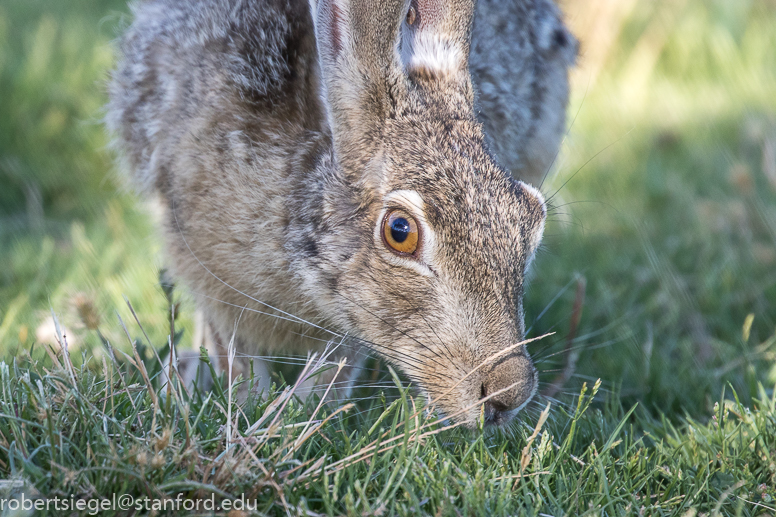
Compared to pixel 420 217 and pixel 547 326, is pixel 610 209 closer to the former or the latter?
pixel 547 326

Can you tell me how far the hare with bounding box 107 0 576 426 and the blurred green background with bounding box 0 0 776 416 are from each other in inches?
21.1

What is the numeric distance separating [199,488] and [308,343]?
117cm

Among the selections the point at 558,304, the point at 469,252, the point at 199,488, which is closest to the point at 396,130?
the point at 469,252

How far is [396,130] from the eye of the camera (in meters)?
2.68

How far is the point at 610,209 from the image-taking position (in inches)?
200

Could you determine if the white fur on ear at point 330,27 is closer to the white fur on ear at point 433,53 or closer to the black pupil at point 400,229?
the white fur on ear at point 433,53

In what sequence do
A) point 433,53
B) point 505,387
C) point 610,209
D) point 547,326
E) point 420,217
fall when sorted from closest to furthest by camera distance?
point 505,387, point 420,217, point 433,53, point 547,326, point 610,209

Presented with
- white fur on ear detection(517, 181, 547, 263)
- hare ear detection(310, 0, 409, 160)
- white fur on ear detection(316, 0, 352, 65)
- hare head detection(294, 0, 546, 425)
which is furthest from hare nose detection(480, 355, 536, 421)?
white fur on ear detection(316, 0, 352, 65)

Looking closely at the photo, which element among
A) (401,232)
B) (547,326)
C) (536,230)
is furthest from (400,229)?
(547,326)

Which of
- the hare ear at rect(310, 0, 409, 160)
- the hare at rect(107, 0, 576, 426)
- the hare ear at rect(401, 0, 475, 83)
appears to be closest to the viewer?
the hare at rect(107, 0, 576, 426)

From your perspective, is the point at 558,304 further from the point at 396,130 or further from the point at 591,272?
the point at 396,130

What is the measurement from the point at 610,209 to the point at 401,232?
2.91 m

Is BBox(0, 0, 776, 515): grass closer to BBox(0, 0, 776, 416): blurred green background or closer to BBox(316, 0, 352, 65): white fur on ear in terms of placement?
BBox(0, 0, 776, 416): blurred green background

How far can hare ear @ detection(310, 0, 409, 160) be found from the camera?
8.54 feet
